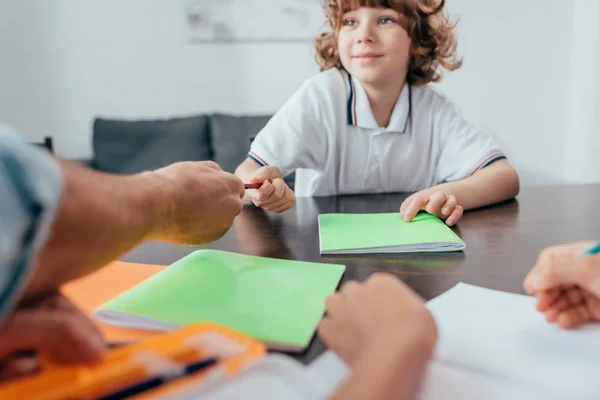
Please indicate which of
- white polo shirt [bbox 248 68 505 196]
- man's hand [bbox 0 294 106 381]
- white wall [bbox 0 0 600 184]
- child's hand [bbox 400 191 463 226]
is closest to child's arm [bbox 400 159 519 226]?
child's hand [bbox 400 191 463 226]

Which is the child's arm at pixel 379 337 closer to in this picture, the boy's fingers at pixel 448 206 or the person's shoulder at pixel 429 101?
the boy's fingers at pixel 448 206

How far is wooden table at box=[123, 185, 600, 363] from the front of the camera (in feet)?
1.80

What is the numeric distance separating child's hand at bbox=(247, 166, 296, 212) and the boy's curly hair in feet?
1.73

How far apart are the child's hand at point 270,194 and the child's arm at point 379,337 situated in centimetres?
46

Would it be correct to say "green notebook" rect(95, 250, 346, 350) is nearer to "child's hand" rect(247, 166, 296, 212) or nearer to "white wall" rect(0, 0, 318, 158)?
"child's hand" rect(247, 166, 296, 212)

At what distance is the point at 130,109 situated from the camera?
2.79 metres

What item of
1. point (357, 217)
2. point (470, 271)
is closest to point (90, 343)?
point (470, 271)

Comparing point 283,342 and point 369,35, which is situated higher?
point 369,35

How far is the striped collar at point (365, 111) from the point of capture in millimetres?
1220

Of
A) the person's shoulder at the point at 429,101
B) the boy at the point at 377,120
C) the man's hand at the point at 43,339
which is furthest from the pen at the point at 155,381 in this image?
the person's shoulder at the point at 429,101

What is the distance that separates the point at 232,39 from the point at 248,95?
1.00 ft

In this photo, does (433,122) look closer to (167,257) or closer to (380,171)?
(380,171)

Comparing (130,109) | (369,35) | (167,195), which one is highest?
(369,35)

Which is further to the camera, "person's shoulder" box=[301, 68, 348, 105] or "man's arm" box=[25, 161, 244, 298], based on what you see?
"person's shoulder" box=[301, 68, 348, 105]
